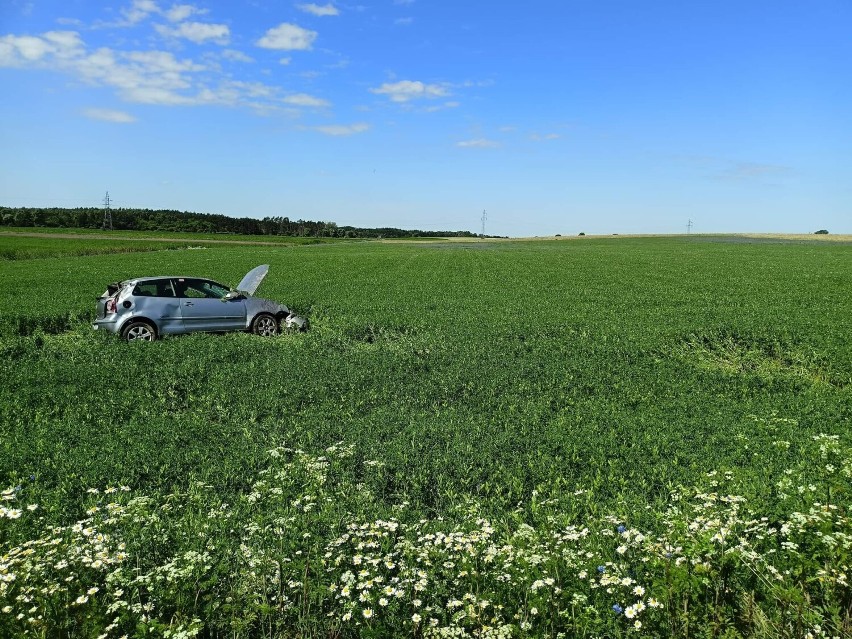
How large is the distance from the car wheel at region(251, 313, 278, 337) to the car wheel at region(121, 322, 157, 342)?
2988 mm

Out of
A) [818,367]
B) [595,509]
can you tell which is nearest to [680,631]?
[595,509]

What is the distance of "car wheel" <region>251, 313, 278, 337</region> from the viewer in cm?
1810

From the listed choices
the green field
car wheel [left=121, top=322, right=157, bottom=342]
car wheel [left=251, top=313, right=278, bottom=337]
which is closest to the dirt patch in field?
the green field

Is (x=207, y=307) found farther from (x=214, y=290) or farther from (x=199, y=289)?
(x=214, y=290)

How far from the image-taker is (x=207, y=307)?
17234 mm

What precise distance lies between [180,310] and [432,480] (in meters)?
11.8

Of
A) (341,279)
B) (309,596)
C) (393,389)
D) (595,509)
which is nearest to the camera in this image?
(309,596)

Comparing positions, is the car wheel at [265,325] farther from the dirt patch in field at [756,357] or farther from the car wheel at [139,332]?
the dirt patch in field at [756,357]

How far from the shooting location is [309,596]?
4.88m

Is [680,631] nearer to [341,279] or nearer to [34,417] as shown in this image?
[34,417]

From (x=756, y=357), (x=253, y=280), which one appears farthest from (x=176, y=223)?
(x=756, y=357)

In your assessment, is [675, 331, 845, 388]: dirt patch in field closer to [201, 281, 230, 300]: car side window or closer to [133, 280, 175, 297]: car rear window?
[201, 281, 230, 300]: car side window

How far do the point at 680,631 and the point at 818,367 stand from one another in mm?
Result: 13170

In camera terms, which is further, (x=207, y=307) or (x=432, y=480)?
(x=207, y=307)
